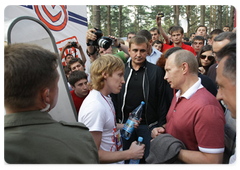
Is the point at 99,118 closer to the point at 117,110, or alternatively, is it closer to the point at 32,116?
the point at 32,116

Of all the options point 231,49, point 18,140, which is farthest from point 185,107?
point 18,140

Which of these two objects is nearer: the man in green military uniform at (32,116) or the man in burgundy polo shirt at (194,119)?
the man in green military uniform at (32,116)

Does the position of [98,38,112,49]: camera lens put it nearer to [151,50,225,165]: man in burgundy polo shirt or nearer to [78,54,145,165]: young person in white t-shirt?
[78,54,145,165]: young person in white t-shirt

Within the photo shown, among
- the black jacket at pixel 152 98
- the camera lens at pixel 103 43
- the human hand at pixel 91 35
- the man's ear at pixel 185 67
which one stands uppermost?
the human hand at pixel 91 35

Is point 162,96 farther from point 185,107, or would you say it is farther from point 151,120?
point 185,107

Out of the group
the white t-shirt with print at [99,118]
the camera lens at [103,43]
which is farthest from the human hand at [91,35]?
the white t-shirt with print at [99,118]

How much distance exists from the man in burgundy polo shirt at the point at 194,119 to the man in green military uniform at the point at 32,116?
890 mm

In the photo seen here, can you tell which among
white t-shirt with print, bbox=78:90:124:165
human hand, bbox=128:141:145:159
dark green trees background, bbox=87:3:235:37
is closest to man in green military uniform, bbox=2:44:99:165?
white t-shirt with print, bbox=78:90:124:165

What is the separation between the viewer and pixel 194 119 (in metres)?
1.43

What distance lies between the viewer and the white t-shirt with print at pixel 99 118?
144 centimetres

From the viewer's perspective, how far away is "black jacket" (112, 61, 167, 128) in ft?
8.46

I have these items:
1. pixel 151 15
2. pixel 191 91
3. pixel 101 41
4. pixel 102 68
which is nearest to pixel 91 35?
pixel 101 41

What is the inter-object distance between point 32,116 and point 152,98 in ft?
6.32

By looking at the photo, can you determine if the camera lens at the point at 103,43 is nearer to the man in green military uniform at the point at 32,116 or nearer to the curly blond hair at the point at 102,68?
the curly blond hair at the point at 102,68
